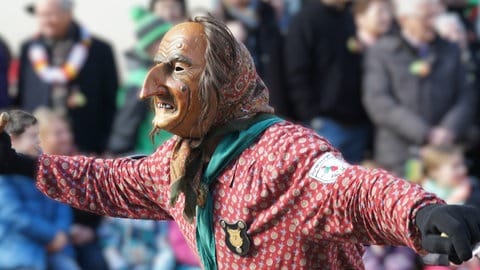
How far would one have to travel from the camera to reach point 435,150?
8.02m

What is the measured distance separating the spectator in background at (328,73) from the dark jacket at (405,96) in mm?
119

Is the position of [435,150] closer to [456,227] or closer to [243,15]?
[243,15]

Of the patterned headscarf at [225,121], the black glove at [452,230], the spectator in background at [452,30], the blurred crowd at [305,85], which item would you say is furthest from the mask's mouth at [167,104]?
the spectator in background at [452,30]

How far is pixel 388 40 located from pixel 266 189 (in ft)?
15.3

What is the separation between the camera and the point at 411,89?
27.3 feet

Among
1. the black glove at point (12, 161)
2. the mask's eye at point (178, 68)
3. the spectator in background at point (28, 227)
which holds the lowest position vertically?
the spectator in background at point (28, 227)

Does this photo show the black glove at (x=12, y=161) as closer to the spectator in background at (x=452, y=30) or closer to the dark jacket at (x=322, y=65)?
the dark jacket at (x=322, y=65)

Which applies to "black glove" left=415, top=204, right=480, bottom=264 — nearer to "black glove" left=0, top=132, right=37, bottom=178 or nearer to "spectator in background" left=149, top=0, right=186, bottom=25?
"black glove" left=0, top=132, right=37, bottom=178

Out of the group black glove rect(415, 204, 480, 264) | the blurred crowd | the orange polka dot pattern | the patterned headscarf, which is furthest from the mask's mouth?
the blurred crowd

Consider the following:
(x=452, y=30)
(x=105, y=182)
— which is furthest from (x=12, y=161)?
(x=452, y=30)

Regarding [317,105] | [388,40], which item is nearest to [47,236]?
[317,105]

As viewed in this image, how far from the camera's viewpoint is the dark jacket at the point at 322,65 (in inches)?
324

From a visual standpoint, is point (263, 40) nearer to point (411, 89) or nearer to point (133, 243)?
point (411, 89)

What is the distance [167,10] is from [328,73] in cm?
A: 113
